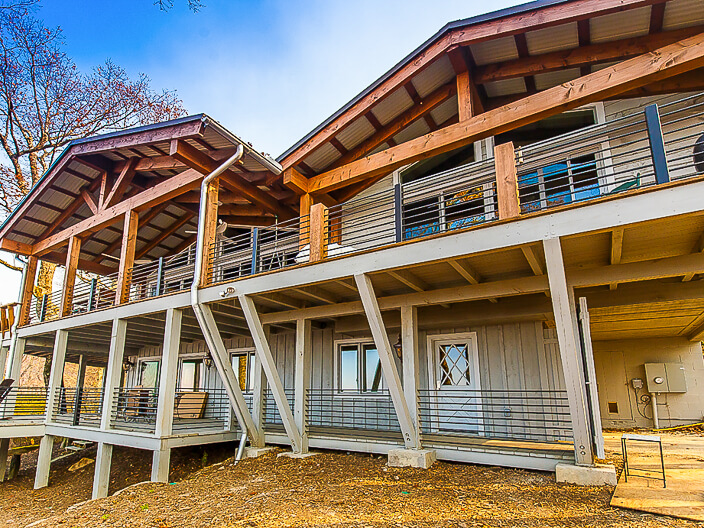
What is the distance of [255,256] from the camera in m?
8.23

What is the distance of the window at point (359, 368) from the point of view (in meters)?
9.87

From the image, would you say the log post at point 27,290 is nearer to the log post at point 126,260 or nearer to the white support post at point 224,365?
the log post at point 126,260

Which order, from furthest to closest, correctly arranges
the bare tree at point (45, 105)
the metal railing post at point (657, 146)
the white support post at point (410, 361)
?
1. the bare tree at point (45, 105)
2. the white support post at point (410, 361)
3. the metal railing post at point (657, 146)

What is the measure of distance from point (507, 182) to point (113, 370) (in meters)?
8.93

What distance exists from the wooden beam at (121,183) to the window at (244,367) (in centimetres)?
507

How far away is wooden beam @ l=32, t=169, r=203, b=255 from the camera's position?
1012 centimetres


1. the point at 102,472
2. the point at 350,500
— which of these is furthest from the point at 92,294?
the point at 350,500

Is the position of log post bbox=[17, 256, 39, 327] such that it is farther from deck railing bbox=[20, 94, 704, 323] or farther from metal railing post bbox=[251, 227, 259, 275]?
metal railing post bbox=[251, 227, 259, 275]

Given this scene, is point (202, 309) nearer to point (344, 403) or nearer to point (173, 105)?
point (344, 403)

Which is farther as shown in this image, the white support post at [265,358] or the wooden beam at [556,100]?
the white support post at [265,358]

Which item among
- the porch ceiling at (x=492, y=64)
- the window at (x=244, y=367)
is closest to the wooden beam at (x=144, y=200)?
the porch ceiling at (x=492, y=64)

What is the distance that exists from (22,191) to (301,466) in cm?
1814

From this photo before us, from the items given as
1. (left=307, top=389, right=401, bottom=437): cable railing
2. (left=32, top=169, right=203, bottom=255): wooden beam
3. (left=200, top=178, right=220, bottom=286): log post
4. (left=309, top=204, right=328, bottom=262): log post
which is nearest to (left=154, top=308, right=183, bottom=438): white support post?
(left=200, top=178, right=220, bottom=286): log post

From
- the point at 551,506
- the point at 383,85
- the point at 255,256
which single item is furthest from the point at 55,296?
the point at 551,506
